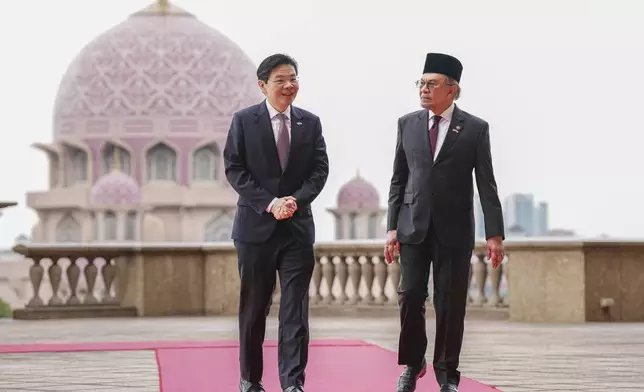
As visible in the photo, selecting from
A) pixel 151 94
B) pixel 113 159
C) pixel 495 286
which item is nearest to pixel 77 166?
pixel 113 159

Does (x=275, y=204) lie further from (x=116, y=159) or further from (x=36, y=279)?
(x=116, y=159)

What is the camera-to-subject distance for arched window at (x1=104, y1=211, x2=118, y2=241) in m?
84.1

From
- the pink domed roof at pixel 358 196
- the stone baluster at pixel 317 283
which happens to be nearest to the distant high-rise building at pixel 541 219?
the pink domed roof at pixel 358 196

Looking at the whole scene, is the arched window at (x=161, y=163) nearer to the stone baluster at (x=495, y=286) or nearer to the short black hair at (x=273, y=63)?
the stone baluster at (x=495, y=286)

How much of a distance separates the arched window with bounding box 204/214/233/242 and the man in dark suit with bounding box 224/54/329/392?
81690 mm

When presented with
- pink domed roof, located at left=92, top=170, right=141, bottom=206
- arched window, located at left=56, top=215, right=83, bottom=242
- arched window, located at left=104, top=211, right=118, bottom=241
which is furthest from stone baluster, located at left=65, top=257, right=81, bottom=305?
arched window, located at left=56, top=215, right=83, bottom=242

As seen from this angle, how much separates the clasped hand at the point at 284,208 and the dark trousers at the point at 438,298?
54cm

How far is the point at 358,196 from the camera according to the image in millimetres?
92188

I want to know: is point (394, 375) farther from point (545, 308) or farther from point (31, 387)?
point (545, 308)

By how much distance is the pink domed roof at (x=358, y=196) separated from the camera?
302 ft

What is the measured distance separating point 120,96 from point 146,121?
1.82 meters

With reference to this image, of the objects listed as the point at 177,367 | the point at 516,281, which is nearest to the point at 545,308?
the point at 516,281

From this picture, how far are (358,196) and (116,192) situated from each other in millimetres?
14282

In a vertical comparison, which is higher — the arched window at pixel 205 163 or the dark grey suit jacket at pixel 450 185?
the arched window at pixel 205 163
